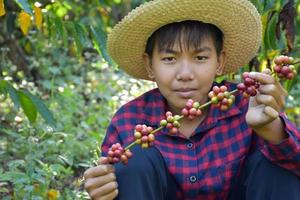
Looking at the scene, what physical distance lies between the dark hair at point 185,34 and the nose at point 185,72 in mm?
54

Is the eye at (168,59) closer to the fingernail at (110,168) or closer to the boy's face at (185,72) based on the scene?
the boy's face at (185,72)

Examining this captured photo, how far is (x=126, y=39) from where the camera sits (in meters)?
2.29

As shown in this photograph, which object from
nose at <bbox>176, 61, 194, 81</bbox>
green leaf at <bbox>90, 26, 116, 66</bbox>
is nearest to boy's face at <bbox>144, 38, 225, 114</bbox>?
nose at <bbox>176, 61, 194, 81</bbox>

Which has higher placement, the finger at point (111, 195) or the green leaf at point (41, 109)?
the green leaf at point (41, 109)

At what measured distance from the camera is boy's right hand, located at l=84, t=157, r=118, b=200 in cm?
201

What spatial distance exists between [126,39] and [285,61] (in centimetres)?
62

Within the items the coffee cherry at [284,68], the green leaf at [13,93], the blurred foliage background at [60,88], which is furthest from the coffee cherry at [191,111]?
the green leaf at [13,93]

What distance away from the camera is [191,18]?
220cm

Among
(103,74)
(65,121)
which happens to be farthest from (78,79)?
(65,121)

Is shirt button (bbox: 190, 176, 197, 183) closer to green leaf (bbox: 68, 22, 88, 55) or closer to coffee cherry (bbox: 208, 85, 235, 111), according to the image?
coffee cherry (bbox: 208, 85, 235, 111)

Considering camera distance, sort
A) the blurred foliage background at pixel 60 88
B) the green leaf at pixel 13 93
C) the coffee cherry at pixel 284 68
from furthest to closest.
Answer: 1. the blurred foliage background at pixel 60 88
2. the green leaf at pixel 13 93
3. the coffee cherry at pixel 284 68

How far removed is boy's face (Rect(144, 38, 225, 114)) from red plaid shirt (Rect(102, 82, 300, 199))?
0.33ft

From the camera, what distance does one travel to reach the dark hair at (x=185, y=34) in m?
2.19

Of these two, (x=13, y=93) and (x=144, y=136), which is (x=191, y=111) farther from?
(x=13, y=93)
